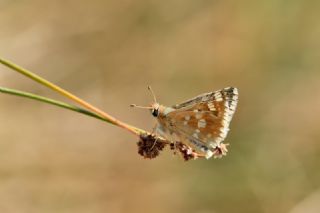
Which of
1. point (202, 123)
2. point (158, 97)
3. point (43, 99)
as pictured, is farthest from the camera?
point (158, 97)

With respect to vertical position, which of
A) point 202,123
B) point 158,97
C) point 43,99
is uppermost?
point 158,97

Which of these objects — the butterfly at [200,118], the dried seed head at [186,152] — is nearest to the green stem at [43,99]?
the dried seed head at [186,152]

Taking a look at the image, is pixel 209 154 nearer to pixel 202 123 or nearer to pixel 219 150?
pixel 219 150

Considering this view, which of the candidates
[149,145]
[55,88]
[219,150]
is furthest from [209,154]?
[55,88]

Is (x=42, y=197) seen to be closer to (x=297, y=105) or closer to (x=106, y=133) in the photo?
(x=106, y=133)

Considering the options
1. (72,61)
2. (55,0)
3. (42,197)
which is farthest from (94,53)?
(42,197)

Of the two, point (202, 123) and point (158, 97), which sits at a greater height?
point (158, 97)
